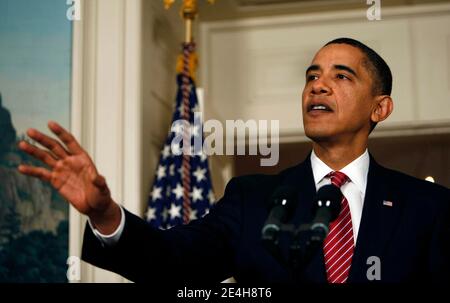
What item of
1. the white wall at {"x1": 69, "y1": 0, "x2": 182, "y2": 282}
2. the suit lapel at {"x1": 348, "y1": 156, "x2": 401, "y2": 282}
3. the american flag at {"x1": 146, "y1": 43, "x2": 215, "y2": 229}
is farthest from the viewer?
the american flag at {"x1": 146, "y1": 43, "x2": 215, "y2": 229}

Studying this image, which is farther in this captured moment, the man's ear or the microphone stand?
the man's ear

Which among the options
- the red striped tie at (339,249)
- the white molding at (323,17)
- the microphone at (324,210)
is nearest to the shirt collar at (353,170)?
the red striped tie at (339,249)

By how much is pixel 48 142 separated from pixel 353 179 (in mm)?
986

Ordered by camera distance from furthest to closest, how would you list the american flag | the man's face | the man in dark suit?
1. the american flag
2. the man's face
3. the man in dark suit

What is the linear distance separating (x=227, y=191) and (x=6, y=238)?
202 centimetres

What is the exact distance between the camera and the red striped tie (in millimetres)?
1888

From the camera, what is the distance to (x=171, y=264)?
5.91ft

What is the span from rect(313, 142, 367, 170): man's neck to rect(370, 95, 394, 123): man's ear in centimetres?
24

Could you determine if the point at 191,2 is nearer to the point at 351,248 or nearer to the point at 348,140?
the point at 348,140

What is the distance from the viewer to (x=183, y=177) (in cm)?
447

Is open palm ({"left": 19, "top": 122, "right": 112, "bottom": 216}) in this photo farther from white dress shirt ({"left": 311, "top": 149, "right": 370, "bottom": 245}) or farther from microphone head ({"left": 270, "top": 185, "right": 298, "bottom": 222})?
white dress shirt ({"left": 311, "top": 149, "right": 370, "bottom": 245})

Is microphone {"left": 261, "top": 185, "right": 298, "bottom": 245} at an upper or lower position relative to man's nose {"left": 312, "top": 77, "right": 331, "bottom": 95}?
lower

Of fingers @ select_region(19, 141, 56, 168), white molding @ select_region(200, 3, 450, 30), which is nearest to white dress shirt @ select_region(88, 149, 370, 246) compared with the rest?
fingers @ select_region(19, 141, 56, 168)
